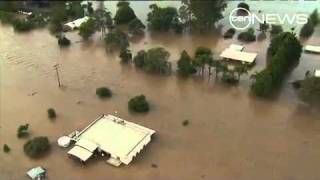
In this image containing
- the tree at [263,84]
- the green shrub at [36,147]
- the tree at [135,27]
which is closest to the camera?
the green shrub at [36,147]

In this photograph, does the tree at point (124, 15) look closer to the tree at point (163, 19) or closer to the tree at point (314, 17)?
the tree at point (163, 19)

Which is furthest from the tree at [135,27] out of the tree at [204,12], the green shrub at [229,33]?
the green shrub at [229,33]

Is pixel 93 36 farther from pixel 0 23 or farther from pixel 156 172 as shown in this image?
pixel 156 172

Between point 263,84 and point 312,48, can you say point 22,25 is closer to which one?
point 263,84

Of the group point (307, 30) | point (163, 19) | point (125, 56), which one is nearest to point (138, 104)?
point (125, 56)

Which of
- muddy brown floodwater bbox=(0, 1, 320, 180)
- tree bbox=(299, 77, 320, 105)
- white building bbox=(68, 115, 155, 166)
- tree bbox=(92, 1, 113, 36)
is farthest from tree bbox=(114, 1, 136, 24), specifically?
tree bbox=(299, 77, 320, 105)

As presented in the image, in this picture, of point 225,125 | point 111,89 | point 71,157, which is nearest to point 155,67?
point 111,89

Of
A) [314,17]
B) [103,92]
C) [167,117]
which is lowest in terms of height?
[167,117]

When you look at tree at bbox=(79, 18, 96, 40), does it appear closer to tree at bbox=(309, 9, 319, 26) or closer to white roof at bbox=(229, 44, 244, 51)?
white roof at bbox=(229, 44, 244, 51)
